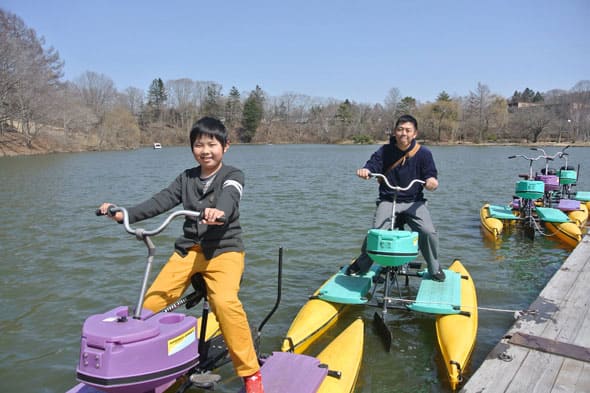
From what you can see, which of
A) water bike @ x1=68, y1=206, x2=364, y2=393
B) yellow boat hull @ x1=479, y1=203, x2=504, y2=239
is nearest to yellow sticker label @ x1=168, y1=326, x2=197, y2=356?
water bike @ x1=68, y1=206, x2=364, y2=393

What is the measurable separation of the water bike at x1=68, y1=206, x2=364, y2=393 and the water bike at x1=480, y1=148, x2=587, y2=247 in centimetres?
783

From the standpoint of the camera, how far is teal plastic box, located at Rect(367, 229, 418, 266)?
5.09 m

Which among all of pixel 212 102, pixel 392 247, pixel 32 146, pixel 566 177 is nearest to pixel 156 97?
pixel 212 102

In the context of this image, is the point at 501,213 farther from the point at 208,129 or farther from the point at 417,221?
the point at 208,129

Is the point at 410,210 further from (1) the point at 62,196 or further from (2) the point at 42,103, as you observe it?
(2) the point at 42,103

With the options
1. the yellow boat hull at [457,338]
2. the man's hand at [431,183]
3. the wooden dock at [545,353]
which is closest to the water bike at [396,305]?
the yellow boat hull at [457,338]

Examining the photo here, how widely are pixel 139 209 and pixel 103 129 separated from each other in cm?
6770

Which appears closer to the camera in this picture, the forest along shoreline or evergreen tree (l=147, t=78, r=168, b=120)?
the forest along shoreline

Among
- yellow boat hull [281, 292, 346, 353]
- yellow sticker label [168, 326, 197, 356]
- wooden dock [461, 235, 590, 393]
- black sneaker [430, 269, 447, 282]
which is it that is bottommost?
yellow boat hull [281, 292, 346, 353]

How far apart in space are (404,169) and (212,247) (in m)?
3.36

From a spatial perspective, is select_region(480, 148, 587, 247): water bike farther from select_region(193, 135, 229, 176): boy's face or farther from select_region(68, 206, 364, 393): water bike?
select_region(193, 135, 229, 176): boy's face

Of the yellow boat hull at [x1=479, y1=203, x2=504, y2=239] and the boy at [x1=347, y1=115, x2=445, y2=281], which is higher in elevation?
the boy at [x1=347, y1=115, x2=445, y2=281]

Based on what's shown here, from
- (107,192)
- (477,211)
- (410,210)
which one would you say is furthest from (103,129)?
(410,210)

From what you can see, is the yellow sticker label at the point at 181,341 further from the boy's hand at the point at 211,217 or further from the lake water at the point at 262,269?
the lake water at the point at 262,269
